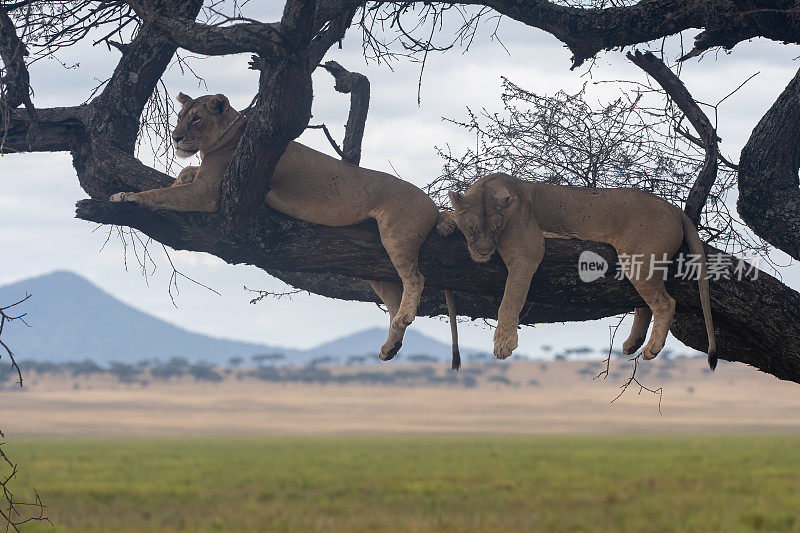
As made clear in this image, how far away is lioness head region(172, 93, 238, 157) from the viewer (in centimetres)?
687

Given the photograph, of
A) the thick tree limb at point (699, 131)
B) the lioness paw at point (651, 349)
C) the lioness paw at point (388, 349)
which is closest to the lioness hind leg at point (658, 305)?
the lioness paw at point (651, 349)

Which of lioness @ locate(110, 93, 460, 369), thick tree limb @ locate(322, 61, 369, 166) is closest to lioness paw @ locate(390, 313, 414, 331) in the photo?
lioness @ locate(110, 93, 460, 369)

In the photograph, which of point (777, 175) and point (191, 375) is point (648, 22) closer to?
point (777, 175)

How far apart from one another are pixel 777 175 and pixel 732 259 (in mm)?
1069

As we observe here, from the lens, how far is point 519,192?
6.84 metres

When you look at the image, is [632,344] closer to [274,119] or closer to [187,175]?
[274,119]

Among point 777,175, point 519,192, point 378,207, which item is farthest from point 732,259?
point 378,207

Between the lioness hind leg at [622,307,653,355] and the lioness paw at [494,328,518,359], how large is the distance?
1462 mm

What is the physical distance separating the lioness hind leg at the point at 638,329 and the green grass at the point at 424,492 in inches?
704

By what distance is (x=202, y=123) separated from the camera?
6871 mm

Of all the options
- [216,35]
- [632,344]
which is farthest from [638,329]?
[216,35]

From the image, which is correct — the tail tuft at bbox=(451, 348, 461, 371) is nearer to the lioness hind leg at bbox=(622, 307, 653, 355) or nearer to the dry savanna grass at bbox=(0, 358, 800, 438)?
the lioness hind leg at bbox=(622, 307, 653, 355)

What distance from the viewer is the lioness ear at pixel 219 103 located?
6852mm

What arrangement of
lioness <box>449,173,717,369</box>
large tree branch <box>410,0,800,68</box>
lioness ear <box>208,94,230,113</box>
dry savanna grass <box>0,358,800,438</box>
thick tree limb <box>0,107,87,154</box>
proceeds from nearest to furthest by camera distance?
lioness <box>449,173,717,369</box> < lioness ear <box>208,94,230,113</box> < large tree branch <box>410,0,800,68</box> < thick tree limb <box>0,107,87,154</box> < dry savanna grass <box>0,358,800,438</box>
